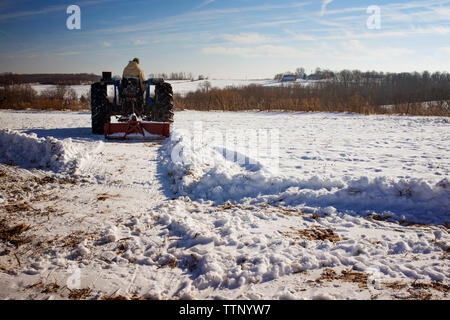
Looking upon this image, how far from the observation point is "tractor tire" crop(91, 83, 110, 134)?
7.98 metres

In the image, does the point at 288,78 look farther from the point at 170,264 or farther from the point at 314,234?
the point at 170,264

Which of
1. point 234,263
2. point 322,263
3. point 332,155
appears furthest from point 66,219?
point 332,155

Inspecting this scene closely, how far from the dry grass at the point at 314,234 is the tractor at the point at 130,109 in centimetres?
547

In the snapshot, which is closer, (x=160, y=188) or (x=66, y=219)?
(x=66, y=219)

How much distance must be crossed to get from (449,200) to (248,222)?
2569 millimetres

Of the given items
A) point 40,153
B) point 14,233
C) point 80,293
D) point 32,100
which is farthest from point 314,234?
point 32,100

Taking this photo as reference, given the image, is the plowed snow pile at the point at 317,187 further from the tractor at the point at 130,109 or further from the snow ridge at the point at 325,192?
the tractor at the point at 130,109

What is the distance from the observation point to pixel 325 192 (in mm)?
3941

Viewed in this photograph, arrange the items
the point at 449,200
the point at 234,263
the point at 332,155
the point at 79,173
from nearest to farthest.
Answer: the point at 234,263
the point at 449,200
the point at 79,173
the point at 332,155

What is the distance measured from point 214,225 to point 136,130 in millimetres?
5176

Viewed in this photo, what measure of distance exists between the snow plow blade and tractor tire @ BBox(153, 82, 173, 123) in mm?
1187
